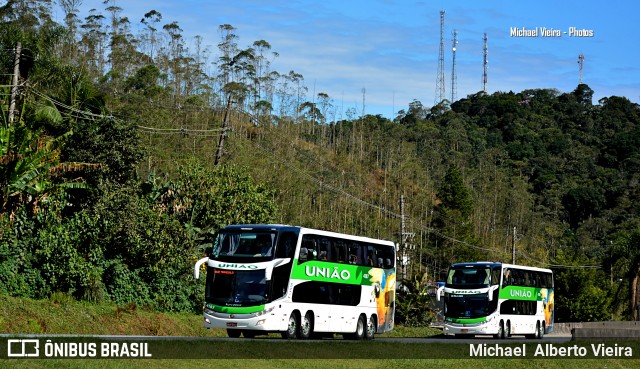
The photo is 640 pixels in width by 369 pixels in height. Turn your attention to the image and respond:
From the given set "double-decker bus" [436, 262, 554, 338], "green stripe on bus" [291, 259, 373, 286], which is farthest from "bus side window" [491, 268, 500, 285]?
"green stripe on bus" [291, 259, 373, 286]

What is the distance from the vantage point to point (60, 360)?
59.1 ft

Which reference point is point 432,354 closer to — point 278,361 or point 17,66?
point 278,361

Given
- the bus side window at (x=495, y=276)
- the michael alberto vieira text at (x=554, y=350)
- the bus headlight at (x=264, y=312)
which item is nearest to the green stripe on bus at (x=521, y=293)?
the bus side window at (x=495, y=276)

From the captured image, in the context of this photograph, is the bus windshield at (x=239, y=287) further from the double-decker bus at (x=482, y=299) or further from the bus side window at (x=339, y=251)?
→ the double-decker bus at (x=482, y=299)

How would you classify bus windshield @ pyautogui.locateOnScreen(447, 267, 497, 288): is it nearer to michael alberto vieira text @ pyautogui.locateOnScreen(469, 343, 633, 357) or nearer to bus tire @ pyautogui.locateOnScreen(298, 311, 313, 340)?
michael alberto vieira text @ pyautogui.locateOnScreen(469, 343, 633, 357)

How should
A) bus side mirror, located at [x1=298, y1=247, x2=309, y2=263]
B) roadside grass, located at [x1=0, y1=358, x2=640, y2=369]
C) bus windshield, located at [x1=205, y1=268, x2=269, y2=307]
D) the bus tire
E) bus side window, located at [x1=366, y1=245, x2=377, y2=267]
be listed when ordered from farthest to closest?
bus side window, located at [x1=366, y1=245, x2=377, y2=267] < the bus tire < bus side mirror, located at [x1=298, y1=247, x2=309, y2=263] < bus windshield, located at [x1=205, y1=268, x2=269, y2=307] < roadside grass, located at [x1=0, y1=358, x2=640, y2=369]

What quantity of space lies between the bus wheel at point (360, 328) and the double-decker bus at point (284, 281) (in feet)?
0.12

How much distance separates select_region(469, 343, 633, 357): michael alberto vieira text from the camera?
1219 inches

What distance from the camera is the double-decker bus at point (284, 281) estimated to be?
28.2m

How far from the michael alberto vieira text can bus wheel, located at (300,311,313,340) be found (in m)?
5.49

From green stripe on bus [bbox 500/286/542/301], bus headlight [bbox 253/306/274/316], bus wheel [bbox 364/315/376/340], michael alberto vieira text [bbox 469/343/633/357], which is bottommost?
michael alberto vieira text [bbox 469/343/633/357]

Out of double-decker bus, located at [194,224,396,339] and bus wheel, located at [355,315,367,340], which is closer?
double-decker bus, located at [194,224,396,339]

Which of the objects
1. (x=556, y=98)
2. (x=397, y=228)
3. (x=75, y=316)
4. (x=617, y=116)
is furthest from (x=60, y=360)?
(x=556, y=98)

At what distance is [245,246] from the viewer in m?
28.7
